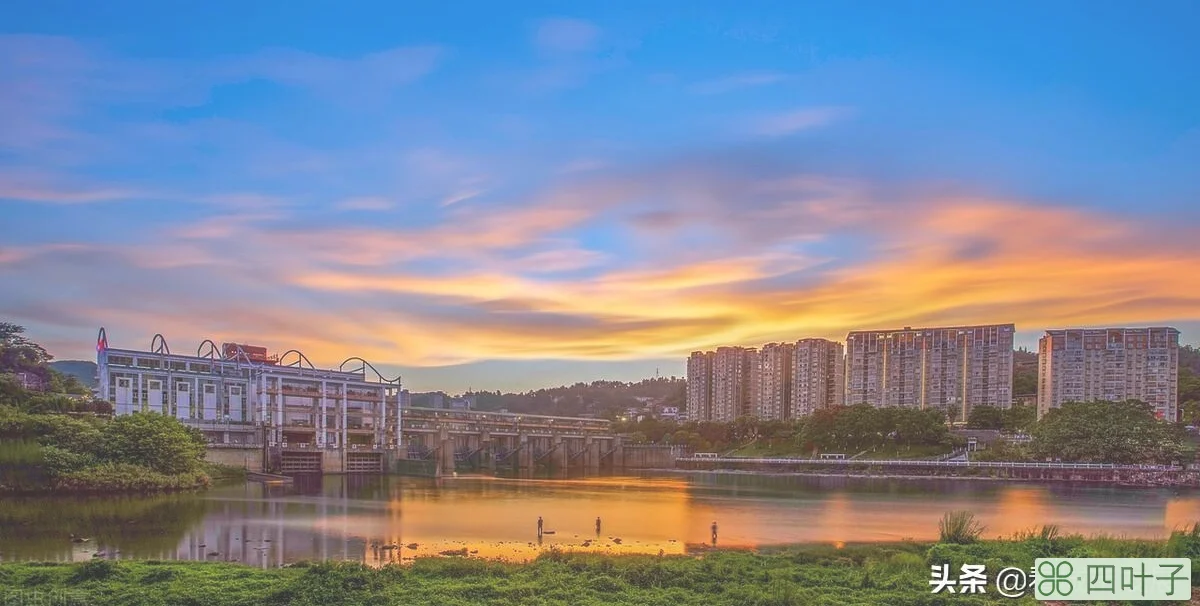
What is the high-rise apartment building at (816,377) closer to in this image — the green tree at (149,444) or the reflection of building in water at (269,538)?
the green tree at (149,444)

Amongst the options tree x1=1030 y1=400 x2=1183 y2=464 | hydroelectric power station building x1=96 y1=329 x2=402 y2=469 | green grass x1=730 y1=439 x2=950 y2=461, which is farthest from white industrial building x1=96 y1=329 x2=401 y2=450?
tree x1=1030 y1=400 x2=1183 y2=464

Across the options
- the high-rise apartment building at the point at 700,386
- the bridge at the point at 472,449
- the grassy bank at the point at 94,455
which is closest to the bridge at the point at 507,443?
the bridge at the point at 472,449

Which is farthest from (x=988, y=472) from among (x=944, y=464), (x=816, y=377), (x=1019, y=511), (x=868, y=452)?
(x=816, y=377)

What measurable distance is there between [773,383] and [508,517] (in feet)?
331

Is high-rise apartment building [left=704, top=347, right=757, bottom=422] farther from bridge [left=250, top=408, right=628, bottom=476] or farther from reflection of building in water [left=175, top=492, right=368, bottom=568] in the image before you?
reflection of building in water [left=175, top=492, right=368, bottom=568]

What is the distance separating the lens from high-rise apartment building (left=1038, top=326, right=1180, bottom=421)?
88.0 meters

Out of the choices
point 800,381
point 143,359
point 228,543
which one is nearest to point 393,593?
point 228,543

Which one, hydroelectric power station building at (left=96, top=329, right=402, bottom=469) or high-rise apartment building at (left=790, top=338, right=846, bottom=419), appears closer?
hydroelectric power station building at (left=96, top=329, right=402, bottom=469)

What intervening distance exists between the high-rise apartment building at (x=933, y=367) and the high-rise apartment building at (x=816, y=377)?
15.3ft

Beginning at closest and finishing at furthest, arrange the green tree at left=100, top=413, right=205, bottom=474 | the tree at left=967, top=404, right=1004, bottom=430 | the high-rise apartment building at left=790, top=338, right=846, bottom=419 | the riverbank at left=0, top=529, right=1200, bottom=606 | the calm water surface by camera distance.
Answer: the riverbank at left=0, top=529, right=1200, bottom=606 < the calm water surface < the green tree at left=100, top=413, right=205, bottom=474 < the tree at left=967, top=404, right=1004, bottom=430 < the high-rise apartment building at left=790, top=338, right=846, bottom=419

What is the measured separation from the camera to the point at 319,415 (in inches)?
2857

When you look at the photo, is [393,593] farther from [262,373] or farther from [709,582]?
[262,373]

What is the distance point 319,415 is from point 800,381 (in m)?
78.8

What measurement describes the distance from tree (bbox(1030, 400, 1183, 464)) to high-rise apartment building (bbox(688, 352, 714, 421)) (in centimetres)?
7260
